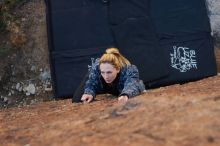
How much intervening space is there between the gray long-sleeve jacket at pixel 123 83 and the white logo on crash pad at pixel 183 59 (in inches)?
135

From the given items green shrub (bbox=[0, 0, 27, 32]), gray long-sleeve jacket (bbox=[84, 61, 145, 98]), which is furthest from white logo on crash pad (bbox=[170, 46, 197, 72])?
gray long-sleeve jacket (bbox=[84, 61, 145, 98])

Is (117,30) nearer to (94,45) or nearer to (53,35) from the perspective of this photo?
(94,45)

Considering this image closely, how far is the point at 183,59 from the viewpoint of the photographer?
30.6 ft

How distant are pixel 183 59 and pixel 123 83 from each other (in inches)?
143

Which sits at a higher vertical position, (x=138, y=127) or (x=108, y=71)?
(x=108, y=71)

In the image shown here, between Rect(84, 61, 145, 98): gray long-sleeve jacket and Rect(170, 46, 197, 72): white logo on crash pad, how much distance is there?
3.44 meters

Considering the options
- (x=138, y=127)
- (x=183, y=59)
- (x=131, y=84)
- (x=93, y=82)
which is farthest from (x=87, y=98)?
(x=183, y=59)

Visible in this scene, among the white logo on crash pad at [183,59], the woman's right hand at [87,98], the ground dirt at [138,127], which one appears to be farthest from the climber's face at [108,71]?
the white logo on crash pad at [183,59]

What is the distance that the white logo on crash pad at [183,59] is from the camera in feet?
30.6

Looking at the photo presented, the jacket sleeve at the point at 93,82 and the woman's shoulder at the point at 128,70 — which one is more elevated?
the woman's shoulder at the point at 128,70

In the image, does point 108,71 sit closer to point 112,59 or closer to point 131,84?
point 112,59

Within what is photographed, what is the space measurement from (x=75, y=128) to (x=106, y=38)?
5148mm

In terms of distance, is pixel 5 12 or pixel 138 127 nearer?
pixel 138 127

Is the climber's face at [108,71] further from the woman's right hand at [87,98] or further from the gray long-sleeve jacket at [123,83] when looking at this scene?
the woman's right hand at [87,98]
